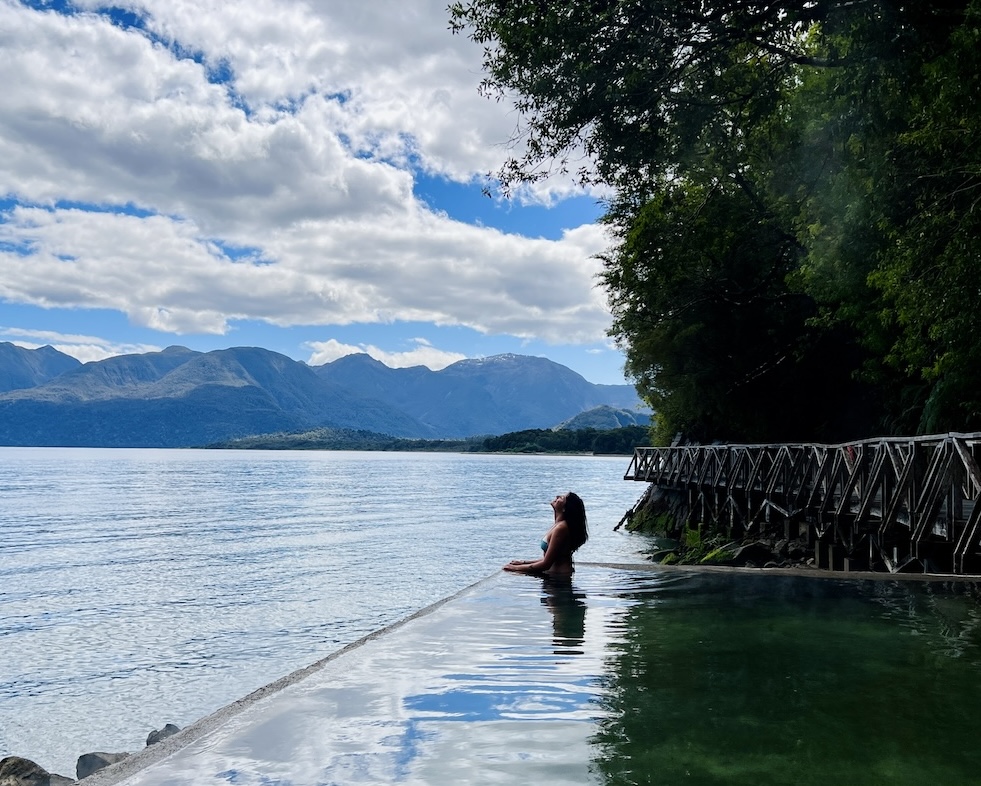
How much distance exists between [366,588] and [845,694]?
18780 millimetres

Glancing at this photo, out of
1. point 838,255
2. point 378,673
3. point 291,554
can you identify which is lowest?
point 291,554

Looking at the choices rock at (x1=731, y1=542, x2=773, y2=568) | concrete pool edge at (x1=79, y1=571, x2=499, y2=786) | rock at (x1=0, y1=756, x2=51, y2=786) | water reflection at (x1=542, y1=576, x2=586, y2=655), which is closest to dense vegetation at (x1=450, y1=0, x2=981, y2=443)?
rock at (x1=731, y1=542, x2=773, y2=568)

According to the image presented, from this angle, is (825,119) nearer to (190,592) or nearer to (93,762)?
(93,762)

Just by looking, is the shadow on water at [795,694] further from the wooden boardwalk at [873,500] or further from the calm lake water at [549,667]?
the wooden boardwalk at [873,500]

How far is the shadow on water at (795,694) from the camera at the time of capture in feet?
14.5

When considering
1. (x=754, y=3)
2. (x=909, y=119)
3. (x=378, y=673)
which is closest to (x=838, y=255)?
(x=909, y=119)

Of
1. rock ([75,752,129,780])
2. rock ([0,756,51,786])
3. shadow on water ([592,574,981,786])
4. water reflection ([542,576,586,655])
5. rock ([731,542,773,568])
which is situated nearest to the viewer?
shadow on water ([592,574,981,786])

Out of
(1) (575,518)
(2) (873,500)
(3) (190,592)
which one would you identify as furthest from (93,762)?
(3) (190,592)

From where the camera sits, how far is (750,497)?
26797 mm

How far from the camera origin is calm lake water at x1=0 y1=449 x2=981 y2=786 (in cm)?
464

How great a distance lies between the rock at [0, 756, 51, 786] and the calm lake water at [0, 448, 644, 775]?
2862mm

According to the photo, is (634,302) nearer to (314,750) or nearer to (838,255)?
(838,255)

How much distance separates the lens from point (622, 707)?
558 centimetres

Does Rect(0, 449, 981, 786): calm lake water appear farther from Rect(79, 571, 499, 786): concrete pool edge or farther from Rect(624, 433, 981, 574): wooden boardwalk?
Rect(624, 433, 981, 574): wooden boardwalk
